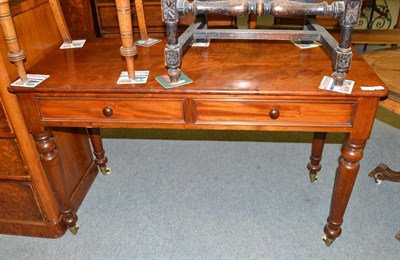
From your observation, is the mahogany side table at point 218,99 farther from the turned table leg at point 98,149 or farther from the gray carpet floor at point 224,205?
the turned table leg at point 98,149

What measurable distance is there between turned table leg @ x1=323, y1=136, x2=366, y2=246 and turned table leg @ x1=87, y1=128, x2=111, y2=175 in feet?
4.33

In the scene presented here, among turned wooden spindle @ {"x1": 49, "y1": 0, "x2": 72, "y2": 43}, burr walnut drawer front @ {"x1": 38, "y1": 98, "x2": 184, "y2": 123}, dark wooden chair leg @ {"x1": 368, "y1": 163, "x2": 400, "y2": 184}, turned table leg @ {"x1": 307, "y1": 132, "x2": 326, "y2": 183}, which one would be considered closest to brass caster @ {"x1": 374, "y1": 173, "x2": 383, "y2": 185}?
dark wooden chair leg @ {"x1": 368, "y1": 163, "x2": 400, "y2": 184}

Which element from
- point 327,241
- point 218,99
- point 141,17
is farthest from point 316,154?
point 141,17

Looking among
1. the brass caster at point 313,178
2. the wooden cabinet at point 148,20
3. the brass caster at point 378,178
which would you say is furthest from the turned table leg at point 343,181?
the wooden cabinet at point 148,20

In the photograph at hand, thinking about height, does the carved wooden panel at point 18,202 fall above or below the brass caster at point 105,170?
above

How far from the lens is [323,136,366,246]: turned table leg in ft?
4.38

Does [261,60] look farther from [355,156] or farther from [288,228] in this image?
[288,228]

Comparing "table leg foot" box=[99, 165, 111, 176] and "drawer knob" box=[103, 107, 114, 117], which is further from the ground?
"drawer knob" box=[103, 107, 114, 117]

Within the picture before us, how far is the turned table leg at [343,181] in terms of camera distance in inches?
52.5

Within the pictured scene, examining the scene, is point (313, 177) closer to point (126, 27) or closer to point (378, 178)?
point (378, 178)

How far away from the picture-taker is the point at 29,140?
1.51 m

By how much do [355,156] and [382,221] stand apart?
690mm

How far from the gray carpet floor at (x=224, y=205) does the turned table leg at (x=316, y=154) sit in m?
0.06

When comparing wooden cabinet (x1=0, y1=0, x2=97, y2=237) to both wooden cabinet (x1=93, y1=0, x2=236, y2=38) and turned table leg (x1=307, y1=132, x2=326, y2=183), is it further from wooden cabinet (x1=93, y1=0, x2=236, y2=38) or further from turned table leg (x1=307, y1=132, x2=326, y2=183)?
turned table leg (x1=307, y1=132, x2=326, y2=183)
